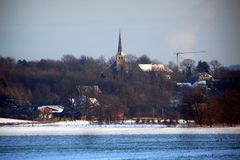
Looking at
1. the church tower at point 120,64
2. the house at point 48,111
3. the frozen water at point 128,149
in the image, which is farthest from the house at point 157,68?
the frozen water at point 128,149

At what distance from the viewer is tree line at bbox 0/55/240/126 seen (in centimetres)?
7450

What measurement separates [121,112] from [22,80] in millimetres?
30325

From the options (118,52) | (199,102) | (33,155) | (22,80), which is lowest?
(33,155)

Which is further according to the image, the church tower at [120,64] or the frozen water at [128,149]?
the church tower at [120,64]

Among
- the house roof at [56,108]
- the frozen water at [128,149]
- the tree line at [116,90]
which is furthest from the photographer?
the house roof at [56,108]

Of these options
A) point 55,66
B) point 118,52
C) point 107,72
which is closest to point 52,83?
point 55,66

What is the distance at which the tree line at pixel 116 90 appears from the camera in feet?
244

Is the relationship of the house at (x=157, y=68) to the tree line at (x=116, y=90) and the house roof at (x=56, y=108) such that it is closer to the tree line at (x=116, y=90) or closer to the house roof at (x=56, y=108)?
the tree line at (x=116, y=90)

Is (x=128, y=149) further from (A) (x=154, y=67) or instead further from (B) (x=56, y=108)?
(A) (x=154, y=67)

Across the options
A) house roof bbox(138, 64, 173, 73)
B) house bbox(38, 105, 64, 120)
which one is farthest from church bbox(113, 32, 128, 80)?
house bbox(38, 105, 64, 120)

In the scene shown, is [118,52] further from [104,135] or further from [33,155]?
[33,155]

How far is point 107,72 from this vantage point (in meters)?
139

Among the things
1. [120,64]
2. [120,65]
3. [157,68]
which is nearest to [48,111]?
[157,68]

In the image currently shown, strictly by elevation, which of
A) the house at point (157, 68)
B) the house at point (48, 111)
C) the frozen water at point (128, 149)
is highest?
the house at point (157, 68)
